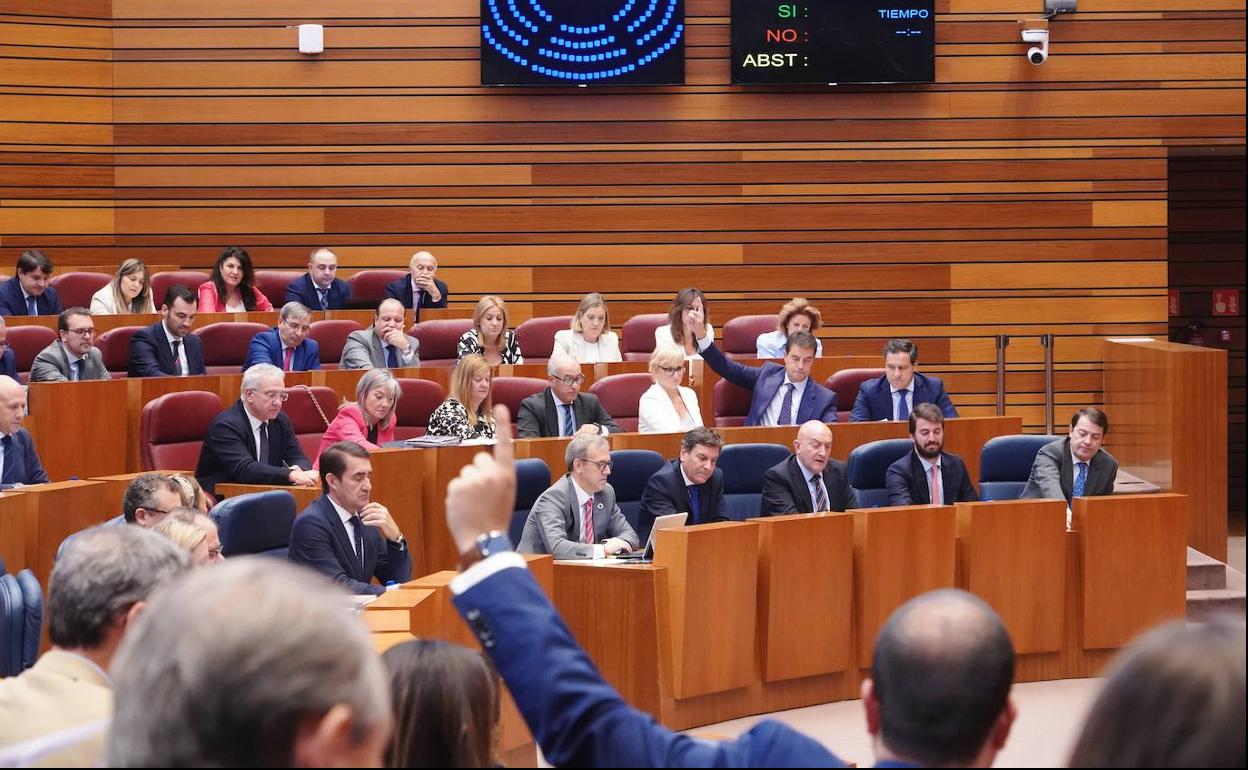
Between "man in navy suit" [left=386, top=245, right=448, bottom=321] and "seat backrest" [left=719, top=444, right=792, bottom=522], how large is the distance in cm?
276

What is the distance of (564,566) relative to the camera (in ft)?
14.1

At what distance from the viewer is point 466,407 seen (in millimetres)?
5523

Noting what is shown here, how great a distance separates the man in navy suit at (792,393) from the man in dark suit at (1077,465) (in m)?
1.05

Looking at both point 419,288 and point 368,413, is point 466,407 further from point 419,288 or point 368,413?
point 419,288

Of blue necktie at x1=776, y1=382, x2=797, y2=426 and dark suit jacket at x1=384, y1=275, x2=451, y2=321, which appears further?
dark suit jacket at x1=384, y1=275, x2=451, y2=321

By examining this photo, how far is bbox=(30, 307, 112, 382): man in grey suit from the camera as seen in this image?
5770mm

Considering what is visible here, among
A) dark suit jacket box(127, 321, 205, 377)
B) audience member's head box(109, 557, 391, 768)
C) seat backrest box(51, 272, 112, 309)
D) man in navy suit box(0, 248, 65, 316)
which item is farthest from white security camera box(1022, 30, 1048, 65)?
audience member's head box(109, 557, 391, 768)

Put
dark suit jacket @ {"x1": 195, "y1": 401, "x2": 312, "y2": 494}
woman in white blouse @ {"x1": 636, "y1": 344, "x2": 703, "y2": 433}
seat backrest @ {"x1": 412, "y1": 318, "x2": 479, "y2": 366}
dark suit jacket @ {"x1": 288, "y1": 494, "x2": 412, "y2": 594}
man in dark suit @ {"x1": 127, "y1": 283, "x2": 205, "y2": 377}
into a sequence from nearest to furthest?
dark suit jacket @ {"x1": 288, "y1": 494, "x2": 412, "y2": 594} → dark suit jacket @ {"x1": 195, "y1": 401, "x2": 312, "y2": 494} → woman in white blouse @ {"x1": 636, "y1": 344, "x2": 703, "y2": 433} → man in dark suit @ {"x1": 127, "y1": 283, "x2": 205, "y2": 377} → seat backrest @ {"x1": 412, "y1": 318, "x2": 479, "y2": 366}

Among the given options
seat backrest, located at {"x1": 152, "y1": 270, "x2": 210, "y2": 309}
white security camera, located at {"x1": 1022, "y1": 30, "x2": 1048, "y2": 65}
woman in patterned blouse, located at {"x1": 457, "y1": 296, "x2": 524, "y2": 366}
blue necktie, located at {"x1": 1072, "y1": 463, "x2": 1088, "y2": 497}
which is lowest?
blue necktie, located at {"x1": 1072, "y1": 463, "x2": 1088, "y2": 497}

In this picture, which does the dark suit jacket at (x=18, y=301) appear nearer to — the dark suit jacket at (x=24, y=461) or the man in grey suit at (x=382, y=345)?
the man in grey suit at (x=382, y=345)

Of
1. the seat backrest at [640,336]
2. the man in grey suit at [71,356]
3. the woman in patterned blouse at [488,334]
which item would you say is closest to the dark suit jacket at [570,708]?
the man in grey suit at [71,356]

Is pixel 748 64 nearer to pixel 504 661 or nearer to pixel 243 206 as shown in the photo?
pixel 243 206

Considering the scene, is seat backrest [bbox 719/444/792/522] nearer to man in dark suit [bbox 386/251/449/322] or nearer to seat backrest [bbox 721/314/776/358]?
seat backrest [bbox 721/314/776/358]

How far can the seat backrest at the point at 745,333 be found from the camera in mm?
7594
